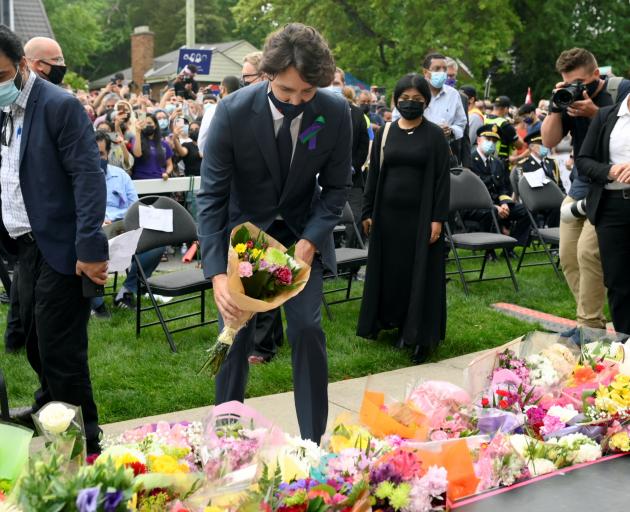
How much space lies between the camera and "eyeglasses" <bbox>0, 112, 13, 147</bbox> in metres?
4.01

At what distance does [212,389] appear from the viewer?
5.44 m

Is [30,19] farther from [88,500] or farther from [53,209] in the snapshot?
[88,500]

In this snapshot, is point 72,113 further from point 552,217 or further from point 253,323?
point 552,217

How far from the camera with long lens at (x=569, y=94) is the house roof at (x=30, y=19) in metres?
31.3

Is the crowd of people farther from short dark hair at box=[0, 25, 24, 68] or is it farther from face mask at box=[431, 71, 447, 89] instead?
face mask at box=[431, 71, 447, 89]

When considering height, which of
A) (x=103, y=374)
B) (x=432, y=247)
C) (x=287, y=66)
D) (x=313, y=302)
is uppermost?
(x=287, y=66)

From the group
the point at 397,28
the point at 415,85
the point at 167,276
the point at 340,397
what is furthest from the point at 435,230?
the point at 397,28

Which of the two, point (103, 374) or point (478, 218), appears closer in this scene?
point (103, 374)

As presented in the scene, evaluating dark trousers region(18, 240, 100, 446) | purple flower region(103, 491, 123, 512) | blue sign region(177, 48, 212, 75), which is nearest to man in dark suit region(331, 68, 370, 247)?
dark trousers region(18, 240, 100, 446)

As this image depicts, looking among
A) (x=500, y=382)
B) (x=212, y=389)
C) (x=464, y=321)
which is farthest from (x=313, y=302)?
(x=464, y=321)

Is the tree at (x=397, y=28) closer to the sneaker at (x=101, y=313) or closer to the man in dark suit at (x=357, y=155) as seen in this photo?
the man in dark suit at (x=357, y=155)

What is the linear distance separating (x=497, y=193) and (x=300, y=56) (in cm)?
814

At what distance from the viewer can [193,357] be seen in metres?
6.14

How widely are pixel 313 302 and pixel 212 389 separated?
1772 mm
